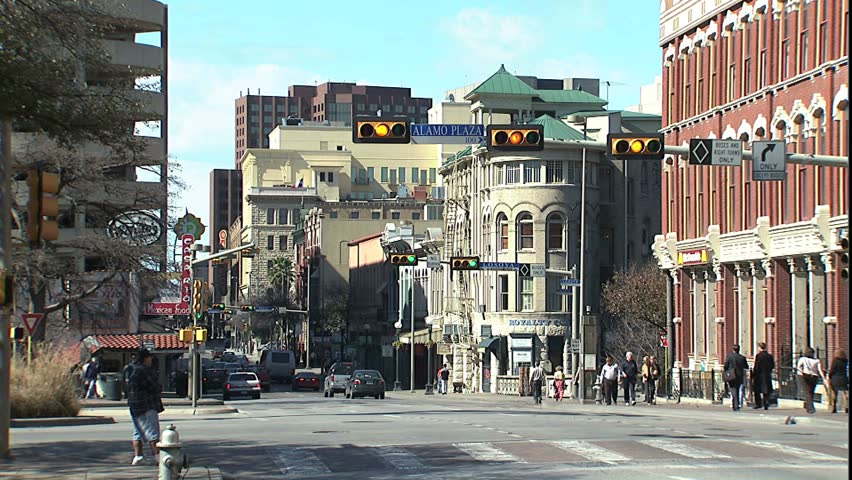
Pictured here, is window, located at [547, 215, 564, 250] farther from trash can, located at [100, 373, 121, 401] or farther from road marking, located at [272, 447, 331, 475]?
road marking, located at [272, 447, 331, 475]

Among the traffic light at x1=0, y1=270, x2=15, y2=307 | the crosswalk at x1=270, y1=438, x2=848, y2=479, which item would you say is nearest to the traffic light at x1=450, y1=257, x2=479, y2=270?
the crosswalk at x1=270, y1=438, x2=848, y2=479

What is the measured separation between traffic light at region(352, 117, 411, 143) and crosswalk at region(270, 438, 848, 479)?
5.79 meters

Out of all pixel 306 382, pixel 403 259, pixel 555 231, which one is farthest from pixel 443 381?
Result: pixel 403 259

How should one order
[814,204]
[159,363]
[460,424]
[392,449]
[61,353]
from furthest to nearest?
1. [159,363]
2. [814,204]
3. [61,353]
4. [460,424]
5. [392,449]

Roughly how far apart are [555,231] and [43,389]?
46.8m

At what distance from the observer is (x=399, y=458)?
2089 cm

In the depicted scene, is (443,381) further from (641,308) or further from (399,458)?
(399,458)

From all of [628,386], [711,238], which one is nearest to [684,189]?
[711,238]

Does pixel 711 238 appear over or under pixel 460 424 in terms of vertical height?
over

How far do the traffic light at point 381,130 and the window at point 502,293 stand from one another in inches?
2059

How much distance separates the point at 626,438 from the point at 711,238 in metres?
25.6

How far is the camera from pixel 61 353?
115ft

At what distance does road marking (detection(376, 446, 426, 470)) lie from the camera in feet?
64.8

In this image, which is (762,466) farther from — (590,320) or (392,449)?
(590,320)
